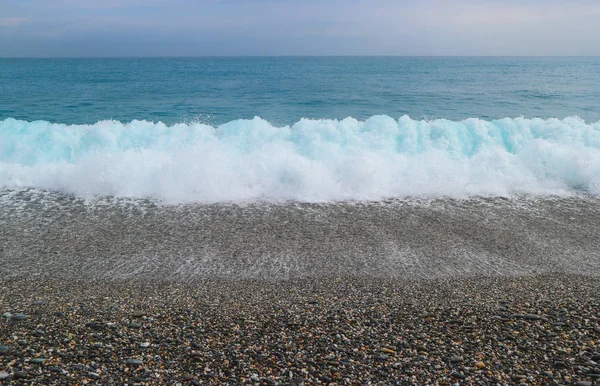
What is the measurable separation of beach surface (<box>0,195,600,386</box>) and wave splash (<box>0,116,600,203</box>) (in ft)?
2.28

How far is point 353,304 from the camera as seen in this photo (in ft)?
15.9

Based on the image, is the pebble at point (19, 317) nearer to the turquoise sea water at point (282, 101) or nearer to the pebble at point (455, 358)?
the pebble at point (455, 358)

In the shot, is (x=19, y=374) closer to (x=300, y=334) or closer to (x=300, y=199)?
(x=300, y=334)

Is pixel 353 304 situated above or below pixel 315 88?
below

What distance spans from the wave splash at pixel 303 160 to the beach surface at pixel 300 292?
70cm

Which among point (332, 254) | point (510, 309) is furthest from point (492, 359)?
point (332, 254)

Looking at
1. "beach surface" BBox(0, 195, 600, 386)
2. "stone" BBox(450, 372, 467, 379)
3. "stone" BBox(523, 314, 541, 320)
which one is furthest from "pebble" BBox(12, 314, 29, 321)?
"stone" BBox(523, 314, 541, 320)

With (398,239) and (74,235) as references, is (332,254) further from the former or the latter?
(74,235)

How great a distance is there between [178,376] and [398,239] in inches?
184

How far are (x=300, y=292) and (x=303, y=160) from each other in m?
5.84

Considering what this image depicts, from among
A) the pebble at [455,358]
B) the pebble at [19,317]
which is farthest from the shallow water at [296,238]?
the pebble at [455,358]

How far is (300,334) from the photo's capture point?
4.14m

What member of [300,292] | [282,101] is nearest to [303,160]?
[300,292]

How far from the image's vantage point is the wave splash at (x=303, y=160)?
9656 millimetres
